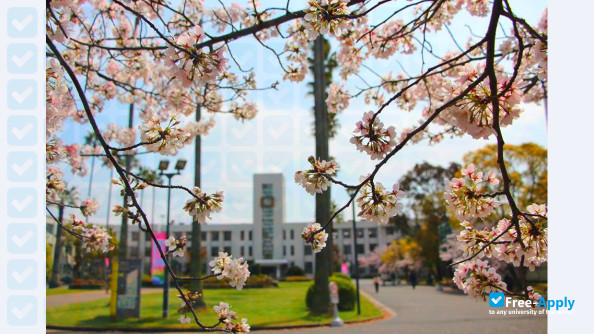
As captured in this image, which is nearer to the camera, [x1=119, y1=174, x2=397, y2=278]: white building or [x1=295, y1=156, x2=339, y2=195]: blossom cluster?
[x1=295, y1=156, x2=339, y2=195]: blossom cluster

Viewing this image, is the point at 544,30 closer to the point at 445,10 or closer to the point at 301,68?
the point at 445,10

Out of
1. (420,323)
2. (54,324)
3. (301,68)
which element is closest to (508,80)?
(301,68)

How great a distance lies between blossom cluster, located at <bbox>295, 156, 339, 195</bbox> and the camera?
194 centimetres

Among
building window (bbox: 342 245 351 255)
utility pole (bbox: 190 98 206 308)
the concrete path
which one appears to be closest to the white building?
building window (bbox: 342 245 351 255)

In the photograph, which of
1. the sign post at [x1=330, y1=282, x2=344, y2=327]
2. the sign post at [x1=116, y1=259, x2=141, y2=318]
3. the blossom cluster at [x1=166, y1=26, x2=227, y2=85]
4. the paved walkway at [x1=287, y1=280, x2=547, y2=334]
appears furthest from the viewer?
the sign post at [x1=116, y1=259, x2=141, y2=318]

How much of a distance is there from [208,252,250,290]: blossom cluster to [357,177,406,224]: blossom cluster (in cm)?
68

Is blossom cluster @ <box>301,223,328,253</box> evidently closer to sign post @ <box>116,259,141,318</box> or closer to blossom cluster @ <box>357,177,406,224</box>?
blossom cluster @ <box>357,177,406,224</box>

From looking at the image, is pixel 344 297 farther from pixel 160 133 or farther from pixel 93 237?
pixel 160 133

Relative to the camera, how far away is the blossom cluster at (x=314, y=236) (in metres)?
2.09

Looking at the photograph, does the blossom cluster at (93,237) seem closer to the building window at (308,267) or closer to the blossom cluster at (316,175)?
the blossom cluster at (316,175)

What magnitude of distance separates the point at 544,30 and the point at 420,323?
28.0 ft

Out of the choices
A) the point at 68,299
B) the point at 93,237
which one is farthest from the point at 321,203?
the point at 68,299

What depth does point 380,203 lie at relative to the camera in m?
1.87

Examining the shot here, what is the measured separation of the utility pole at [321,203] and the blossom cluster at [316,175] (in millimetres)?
9223
